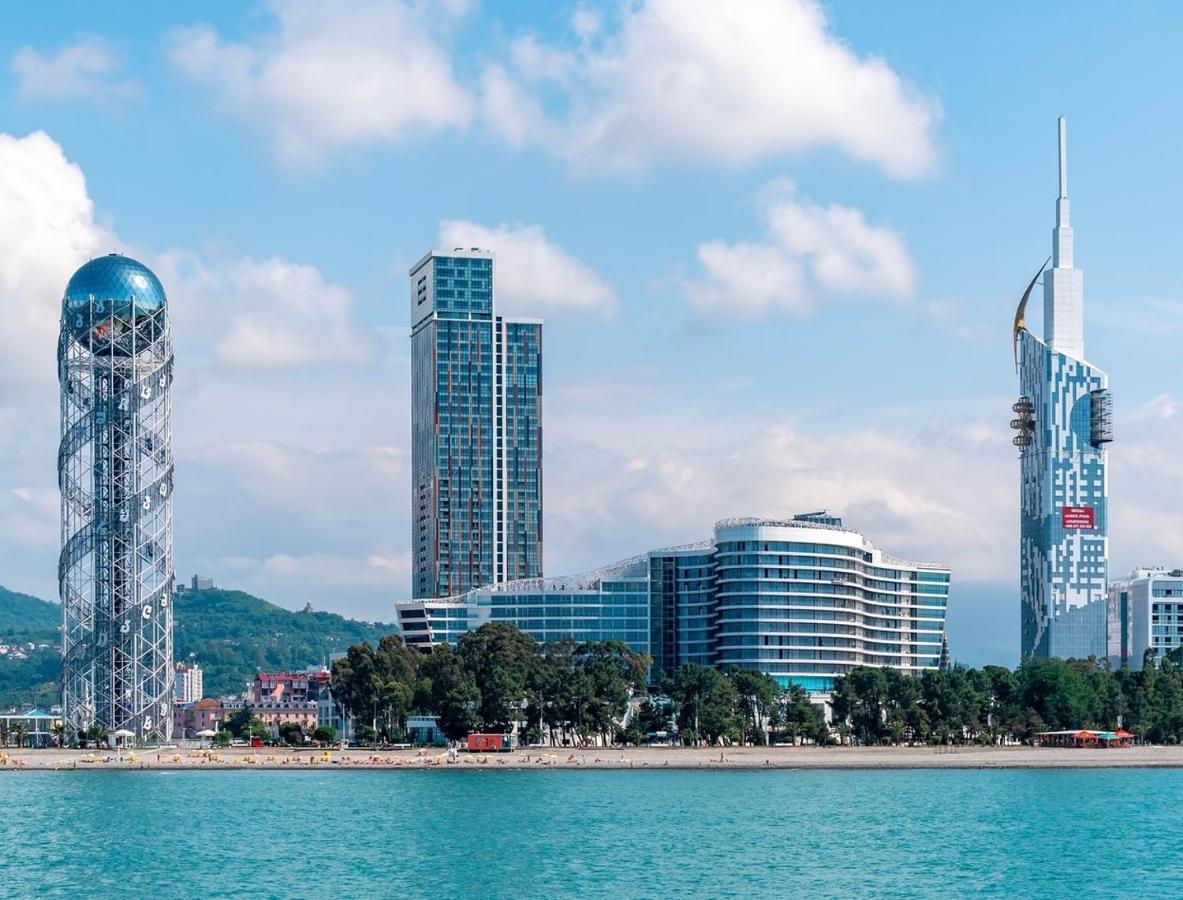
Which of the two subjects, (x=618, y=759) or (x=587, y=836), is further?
(x=618, y=759)

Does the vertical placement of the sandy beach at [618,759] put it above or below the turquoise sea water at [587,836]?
below

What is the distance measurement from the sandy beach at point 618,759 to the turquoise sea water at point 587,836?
948 centimetres

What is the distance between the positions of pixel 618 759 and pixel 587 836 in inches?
2602

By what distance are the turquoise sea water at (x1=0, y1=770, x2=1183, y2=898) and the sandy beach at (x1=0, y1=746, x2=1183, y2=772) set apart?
31.1 feet

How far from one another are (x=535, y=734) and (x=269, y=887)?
10217 centimetres

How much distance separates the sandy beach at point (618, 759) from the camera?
178 m

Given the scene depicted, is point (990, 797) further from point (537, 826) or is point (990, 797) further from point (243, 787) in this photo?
point (243, 787)

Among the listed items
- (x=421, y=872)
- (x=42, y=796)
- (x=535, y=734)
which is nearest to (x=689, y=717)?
(x=535, y=734)

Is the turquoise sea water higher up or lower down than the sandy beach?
higher up

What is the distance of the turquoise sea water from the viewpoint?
313ft

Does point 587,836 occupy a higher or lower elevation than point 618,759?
higher

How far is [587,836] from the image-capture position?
377ft

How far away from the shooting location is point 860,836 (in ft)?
380

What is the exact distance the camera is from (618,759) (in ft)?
593
